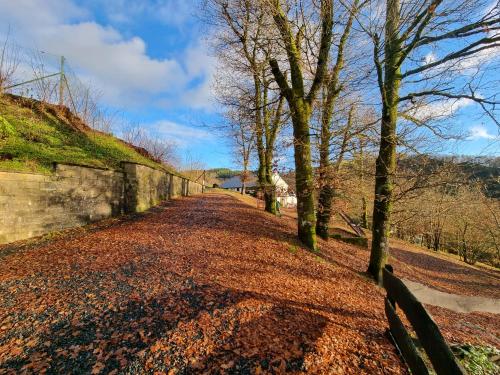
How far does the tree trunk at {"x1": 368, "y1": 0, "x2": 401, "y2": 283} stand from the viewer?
6648mm

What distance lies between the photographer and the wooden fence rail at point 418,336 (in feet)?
7.27

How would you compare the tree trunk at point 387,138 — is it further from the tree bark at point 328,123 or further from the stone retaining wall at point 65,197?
the stone retaining wall at point 65,197

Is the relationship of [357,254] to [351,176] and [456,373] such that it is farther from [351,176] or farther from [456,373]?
[456,373]

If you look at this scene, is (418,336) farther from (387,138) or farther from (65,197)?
(65,197)

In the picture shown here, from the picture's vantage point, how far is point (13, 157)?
715 centimetres

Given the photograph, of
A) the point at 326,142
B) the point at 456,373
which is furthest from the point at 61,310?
the point at 326,142

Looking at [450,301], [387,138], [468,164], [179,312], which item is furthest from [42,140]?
[450,301]

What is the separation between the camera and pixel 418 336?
269 centimetres

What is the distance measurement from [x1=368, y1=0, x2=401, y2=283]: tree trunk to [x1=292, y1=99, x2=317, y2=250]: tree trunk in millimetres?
1815

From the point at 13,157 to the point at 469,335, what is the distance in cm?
1118

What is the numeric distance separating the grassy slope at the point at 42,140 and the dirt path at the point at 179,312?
8.29 ft

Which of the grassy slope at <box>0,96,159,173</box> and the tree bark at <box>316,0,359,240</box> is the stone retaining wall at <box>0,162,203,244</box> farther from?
the tree bark at <box>316,0,359,240</box>

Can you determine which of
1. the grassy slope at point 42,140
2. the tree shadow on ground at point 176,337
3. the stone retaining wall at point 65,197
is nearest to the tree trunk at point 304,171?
the tree shadow on ground at point 176,337

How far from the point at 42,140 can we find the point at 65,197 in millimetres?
2910
